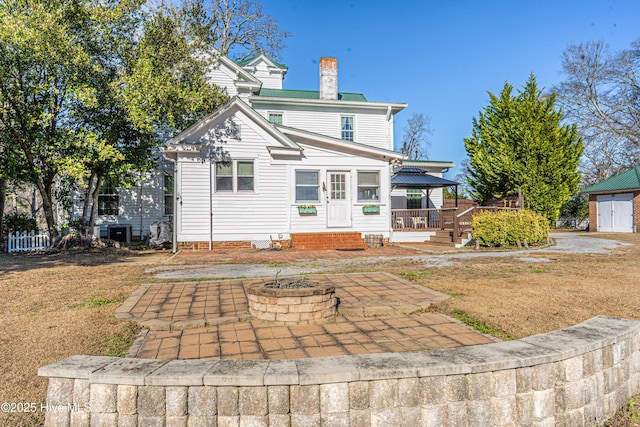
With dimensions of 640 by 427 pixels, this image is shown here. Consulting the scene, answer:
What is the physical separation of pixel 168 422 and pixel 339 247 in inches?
442

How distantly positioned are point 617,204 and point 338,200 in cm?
1966

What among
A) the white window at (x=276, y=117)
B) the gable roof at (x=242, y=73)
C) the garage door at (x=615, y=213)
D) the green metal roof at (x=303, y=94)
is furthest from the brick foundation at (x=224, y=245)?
the garage door at (x=615, y=213)

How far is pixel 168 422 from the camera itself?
7.98ft

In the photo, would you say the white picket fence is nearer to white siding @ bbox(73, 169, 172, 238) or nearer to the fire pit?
white siding @ bbox(73, 169, 172, 238)

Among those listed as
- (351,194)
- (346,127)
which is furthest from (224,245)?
(346,127)


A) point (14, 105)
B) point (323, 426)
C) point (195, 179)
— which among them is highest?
point (14, 105)

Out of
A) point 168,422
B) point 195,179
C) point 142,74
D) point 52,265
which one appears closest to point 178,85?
point 142,74

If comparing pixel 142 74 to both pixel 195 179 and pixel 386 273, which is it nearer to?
pixel 195 179

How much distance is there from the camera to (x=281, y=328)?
425 centimetres

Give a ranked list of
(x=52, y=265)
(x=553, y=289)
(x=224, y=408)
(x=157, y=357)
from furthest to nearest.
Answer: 1. (x=52, y=265)
2. (x=553, y=289)
3. (x=157, y=357)
4. (x=224, y=408)

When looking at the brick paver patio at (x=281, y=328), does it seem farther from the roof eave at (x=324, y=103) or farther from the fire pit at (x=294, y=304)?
the roof eave at (x=324, y=103)

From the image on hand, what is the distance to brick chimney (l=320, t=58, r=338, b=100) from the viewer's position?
68.5 ft

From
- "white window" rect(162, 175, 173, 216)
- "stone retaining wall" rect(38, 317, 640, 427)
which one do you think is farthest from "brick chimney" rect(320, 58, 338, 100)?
"stone retaining wall" rect(38, 317, 640, 427)

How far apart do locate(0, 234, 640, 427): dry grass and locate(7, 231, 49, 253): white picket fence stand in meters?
4.91
